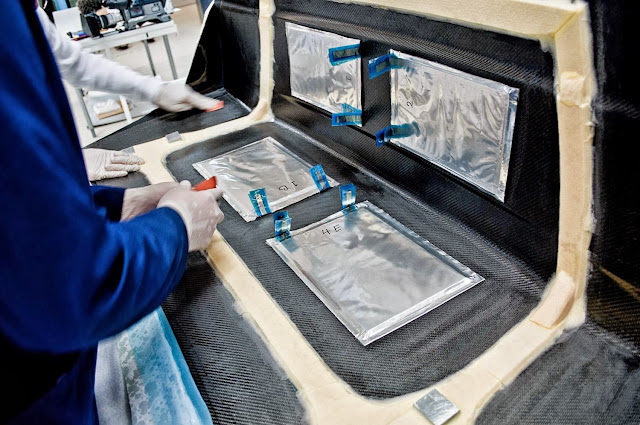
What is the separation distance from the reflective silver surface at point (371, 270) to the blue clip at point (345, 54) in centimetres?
37

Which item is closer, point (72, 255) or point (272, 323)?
point (72, 255)

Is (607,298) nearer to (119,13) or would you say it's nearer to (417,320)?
(417,320)

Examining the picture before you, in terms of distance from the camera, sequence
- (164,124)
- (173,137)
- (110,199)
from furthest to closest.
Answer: (164,124), (173,137), (110,199)

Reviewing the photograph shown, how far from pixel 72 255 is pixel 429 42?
76 centimetres

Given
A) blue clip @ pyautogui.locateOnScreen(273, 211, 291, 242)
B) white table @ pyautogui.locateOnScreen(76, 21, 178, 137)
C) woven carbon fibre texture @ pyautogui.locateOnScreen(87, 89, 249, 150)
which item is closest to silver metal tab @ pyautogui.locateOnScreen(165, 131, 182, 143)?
woven carbon fibre texture @ pyautogui.locateOnScreen(87, 89, 249, 150)

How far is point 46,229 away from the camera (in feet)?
1.46

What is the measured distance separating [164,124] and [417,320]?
1207 millimetres

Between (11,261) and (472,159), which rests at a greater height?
(11,261)

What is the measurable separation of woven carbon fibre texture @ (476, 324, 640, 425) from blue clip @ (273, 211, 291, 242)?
0.55 meters

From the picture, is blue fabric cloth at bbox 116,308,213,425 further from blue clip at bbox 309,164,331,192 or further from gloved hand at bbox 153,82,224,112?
gloved hand at bbox 153,82,224,112

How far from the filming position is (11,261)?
0.44 meters

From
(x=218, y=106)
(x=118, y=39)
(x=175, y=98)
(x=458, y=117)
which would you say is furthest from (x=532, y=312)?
(x=118, y=39)

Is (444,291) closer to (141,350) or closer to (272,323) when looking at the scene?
(272,323)

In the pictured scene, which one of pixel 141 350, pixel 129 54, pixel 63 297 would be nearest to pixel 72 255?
pixel 63 297
